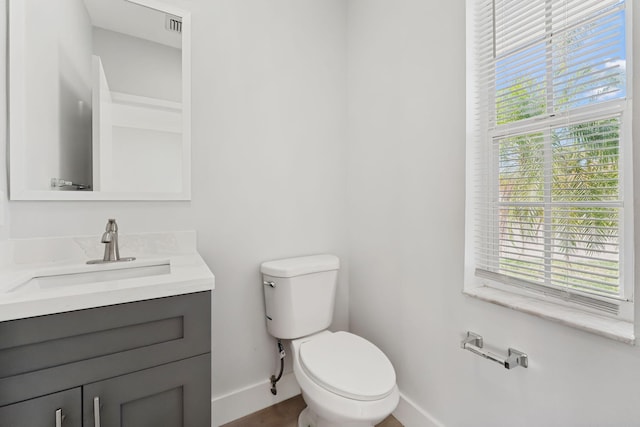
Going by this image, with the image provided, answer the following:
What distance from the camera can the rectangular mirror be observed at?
1132 millimetres

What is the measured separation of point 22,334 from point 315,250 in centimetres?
125

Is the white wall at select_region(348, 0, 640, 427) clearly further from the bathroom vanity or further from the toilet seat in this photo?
the bathroom vanity

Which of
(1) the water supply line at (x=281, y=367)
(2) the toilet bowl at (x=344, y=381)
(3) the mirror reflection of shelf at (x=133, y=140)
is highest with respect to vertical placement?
(3) the mirror reflection of shelf at (x=133, y=140)

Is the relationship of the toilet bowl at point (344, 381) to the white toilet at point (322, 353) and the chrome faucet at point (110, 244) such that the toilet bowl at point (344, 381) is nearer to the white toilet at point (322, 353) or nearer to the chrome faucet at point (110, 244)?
the white toilet at point (322, 353)

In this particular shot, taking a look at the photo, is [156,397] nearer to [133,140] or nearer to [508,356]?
[133,140]

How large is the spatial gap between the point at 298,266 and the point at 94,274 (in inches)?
32.6

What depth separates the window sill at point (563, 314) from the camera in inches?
32.7

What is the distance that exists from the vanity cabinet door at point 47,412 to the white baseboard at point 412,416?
4.31 ft

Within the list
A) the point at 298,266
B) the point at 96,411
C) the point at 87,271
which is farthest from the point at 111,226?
the point at 298,266

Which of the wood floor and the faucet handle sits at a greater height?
the faucet handle

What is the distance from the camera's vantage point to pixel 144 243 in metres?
1.32

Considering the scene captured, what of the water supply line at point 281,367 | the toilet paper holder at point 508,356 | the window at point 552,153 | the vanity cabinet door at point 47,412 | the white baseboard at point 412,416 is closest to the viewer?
the vanity cabinet door at point 47,412

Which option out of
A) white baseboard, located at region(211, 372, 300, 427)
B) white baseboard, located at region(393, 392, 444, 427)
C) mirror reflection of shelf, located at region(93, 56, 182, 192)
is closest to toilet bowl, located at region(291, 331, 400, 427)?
white baseboard, located at region(211, 372, 300, 427)

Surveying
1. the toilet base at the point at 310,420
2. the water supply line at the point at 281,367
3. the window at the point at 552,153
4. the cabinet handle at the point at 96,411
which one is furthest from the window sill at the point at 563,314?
the cabinet handle at the point at 96,411
